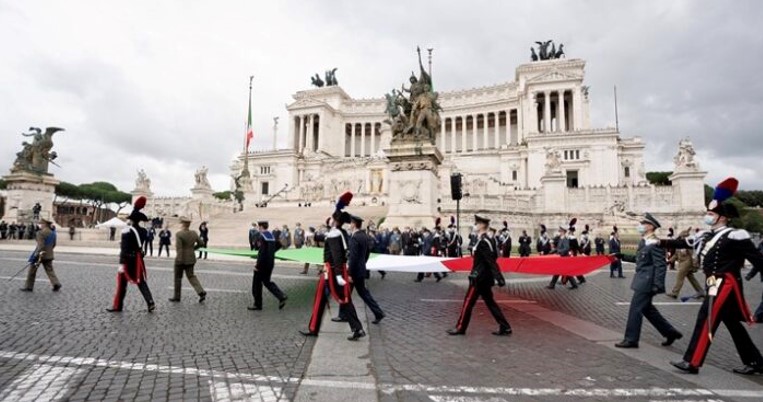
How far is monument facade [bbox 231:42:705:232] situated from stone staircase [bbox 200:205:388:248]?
6.73 metres

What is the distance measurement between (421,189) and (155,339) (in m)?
12.8

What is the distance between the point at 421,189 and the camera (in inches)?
668

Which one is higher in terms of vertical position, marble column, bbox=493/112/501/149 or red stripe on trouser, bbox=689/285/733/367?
marble column, bbox=493/112/501/149

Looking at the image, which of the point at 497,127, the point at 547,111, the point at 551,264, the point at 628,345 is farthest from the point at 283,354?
the point at 497,127

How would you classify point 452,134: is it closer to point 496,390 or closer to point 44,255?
point 44,255

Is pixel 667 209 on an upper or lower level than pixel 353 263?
upper

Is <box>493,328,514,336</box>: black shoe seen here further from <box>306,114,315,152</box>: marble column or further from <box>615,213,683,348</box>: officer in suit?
<box>306,114,315,152</box>: marble column

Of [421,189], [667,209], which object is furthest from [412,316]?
[667,209]

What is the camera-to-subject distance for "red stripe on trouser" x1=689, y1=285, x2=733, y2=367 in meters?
4.22

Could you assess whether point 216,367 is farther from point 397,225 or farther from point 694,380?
point 397,225

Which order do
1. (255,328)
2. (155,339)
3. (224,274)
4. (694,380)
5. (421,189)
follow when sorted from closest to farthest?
(694,380)
(155,339)
(255,328)
(224,274)
(421,189)

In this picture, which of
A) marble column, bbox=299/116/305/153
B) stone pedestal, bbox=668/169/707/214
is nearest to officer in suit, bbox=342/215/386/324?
stone pedestal, bbox=668/169/707/214

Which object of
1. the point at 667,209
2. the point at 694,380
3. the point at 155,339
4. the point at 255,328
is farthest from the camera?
the point at 667,209

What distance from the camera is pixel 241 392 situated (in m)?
3.59
